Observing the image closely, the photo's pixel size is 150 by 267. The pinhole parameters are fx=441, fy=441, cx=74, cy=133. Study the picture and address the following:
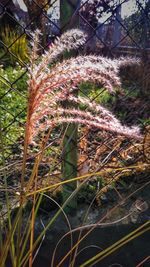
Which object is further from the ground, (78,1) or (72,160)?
(78,1)

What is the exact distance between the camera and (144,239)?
4.60 ft

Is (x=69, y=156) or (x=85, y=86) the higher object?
(x=69, y=156)

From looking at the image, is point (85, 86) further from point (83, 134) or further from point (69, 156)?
point (69, 156)

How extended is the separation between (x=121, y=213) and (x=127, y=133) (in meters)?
0.66

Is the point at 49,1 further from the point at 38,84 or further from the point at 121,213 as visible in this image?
the point at 121,213

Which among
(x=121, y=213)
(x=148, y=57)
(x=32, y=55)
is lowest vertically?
(x=148, y=57)

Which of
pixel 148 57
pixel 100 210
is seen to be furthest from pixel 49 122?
pixel 148 57

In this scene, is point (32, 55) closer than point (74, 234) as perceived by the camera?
Yes

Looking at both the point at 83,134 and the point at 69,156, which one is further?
the point at 83,134

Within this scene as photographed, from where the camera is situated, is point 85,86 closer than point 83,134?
No

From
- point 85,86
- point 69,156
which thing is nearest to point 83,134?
point 69,156

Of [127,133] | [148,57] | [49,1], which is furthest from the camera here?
[148,57]

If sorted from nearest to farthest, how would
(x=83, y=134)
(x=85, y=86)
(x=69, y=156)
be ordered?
(x=69, y=156)
(x=83, y=134)
(x=85, y=86)

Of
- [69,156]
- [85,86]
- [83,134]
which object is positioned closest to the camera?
[69,156]
